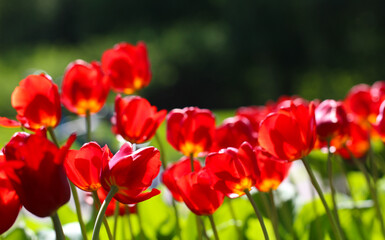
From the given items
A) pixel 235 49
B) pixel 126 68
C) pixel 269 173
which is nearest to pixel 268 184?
pixel 269 173

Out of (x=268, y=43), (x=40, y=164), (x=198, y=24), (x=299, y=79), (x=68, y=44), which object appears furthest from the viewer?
(x=68, y=44)

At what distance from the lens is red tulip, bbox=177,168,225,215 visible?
0.73 metres

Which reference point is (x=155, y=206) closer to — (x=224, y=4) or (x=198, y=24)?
(x=224, y=4)

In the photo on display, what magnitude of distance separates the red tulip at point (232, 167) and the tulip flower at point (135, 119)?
219 mm

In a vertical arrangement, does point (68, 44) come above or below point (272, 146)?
below

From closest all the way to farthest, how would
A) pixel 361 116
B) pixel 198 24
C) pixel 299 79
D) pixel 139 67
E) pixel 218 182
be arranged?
pixel 218 182
pixel 139 67
pixel 361 116
pixel 299 79
pixel 198 24

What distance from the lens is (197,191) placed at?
730 millimetres

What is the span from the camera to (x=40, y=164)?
53 cm

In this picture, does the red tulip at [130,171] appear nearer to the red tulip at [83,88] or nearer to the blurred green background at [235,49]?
the red tulip at [83,88]

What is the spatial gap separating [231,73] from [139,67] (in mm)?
14029

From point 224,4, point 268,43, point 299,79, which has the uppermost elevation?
point 224,4

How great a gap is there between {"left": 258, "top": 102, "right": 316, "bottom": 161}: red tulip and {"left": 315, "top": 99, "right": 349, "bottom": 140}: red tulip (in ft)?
0.37

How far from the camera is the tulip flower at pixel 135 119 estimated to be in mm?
868

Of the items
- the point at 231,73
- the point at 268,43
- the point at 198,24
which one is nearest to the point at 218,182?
the point at 268,43
